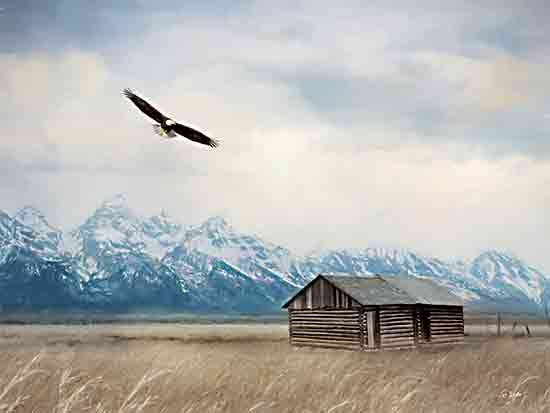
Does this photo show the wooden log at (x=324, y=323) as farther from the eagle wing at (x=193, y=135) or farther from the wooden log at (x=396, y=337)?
the eagle wing at (x=193, y=135)

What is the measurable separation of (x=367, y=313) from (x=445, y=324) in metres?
4.80

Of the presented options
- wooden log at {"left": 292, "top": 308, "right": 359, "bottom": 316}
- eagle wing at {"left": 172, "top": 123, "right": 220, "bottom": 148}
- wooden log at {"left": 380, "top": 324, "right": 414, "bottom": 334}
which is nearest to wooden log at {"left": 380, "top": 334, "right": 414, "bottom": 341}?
wooden log at {"left": 380, "top": 324, "right": 414, "bottom": 334}

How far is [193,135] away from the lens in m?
7.57

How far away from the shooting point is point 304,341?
23.5 metres

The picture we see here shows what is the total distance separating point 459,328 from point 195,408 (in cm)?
2330

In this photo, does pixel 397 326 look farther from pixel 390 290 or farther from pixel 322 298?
pixel 322 298

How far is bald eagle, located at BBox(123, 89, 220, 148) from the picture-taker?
7324mm

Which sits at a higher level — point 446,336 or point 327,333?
point 327,333

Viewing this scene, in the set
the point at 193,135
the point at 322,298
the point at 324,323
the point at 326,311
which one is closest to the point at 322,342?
the point at 324,323

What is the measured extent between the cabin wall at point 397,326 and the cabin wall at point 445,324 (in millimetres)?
1003

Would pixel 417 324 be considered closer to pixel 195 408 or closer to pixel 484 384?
pixel 484 384

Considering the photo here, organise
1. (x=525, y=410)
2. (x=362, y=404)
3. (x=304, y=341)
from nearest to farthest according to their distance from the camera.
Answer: (x=362, y=404)
(x=525, y=410)
(x=304, y=341)

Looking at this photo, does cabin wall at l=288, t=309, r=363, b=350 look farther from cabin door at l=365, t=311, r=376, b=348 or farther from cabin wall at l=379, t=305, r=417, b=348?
cabin wall at l=379, t=305, r=417, b=348

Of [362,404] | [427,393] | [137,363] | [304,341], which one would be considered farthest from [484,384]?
[304,341]
